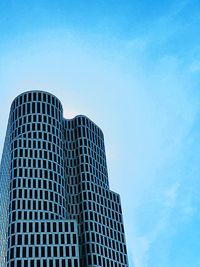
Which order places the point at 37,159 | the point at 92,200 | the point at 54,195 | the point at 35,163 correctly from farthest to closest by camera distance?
the point at 92,200 → the point at 37,159 → the point at 35,163 → the point at 54,195

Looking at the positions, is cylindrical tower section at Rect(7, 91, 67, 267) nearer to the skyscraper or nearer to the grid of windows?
the skyscraper

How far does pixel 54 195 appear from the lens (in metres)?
153

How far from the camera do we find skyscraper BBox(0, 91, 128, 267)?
447 feet

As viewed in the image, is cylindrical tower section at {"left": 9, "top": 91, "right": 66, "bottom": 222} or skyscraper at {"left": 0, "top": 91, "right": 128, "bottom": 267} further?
cylindrical tower section at {"left": 9, "top": 91, "right": 66, "bottom": 222}

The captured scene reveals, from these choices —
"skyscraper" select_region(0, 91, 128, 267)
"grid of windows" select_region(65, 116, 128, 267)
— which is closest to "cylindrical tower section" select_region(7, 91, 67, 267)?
"skyscraper" select_region(0, 91, 128, 267)

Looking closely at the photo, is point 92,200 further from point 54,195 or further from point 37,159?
point 37,159

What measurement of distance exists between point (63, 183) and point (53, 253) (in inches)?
1335

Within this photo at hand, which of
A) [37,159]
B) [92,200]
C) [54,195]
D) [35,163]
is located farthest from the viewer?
[92,200]

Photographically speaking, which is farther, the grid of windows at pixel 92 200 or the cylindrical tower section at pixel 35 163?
the grid of windows at pixel 92 200

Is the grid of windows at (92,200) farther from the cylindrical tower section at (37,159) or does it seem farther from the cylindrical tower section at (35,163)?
the cylindrical tower section at (37,159)

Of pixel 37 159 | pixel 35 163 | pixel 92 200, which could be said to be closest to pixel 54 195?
pixel 35 163

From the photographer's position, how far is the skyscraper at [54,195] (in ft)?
447

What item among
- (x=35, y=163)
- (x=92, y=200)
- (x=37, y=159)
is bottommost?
(x=92, y=200)

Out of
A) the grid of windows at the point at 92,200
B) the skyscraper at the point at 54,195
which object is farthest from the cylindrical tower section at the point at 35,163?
the grid of windows at the point at 92,200
